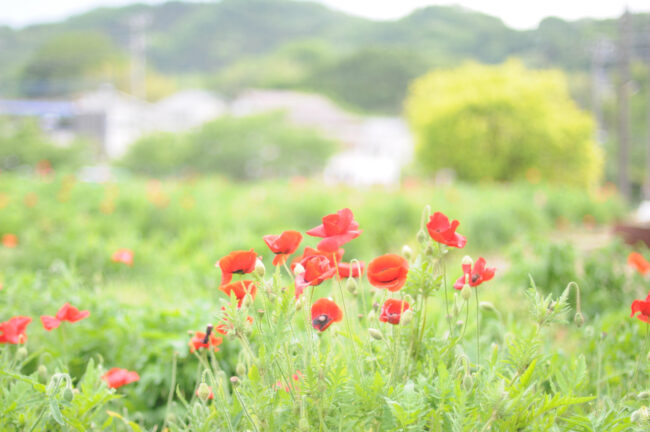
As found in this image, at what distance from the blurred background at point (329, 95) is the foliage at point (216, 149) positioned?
2.6 inches

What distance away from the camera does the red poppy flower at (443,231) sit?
→ 118 centimetres

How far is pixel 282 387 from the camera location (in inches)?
49.1

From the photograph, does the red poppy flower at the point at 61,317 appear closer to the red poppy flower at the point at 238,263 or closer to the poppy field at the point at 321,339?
the poppy field at the point at 321,339

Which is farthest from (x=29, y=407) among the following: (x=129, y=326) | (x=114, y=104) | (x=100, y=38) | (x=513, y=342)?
(x=100, y=38)

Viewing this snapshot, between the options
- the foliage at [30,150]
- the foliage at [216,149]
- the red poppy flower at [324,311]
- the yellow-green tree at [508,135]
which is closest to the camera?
the red poppy flower at [324,311]

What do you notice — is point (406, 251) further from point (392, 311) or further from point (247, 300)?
point (247, 300)

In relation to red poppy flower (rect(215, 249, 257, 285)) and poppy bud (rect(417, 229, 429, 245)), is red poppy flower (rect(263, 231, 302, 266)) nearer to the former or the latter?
red poppy flower (rect(215, 249, 257, 285))

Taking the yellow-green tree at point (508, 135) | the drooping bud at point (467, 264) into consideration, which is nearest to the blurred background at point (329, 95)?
the yellow-green tree at point (508, 135)

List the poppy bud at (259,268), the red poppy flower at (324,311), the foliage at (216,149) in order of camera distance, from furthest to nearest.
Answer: the foliage at (216,149) → the red poppy flower at (324,311) → the poppy bud at (259,268)

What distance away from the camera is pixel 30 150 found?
17125mm

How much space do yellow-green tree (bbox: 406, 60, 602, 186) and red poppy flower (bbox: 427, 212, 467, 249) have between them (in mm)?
14822

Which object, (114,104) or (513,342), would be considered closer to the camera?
(513,342)

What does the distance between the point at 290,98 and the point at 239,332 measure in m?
44.5

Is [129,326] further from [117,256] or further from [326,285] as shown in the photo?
[326,285]
